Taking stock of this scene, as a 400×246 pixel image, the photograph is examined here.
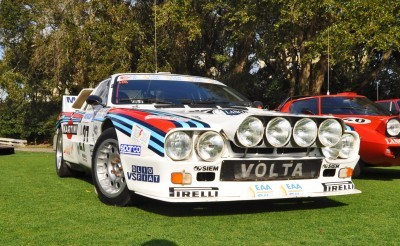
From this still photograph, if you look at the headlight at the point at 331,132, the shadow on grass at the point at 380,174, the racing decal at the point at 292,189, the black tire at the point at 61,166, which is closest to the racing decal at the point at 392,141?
the shadow on grass at the point at 380,174

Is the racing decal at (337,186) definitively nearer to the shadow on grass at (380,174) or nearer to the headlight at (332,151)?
the headlight at (332,151)

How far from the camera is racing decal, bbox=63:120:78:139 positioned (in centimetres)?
651

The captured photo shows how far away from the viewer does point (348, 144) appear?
484cm

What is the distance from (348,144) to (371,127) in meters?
2.45

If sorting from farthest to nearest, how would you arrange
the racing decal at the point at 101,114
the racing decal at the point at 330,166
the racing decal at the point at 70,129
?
the racing decal at the point at 70,129 → the racing decal at the point at 101,114 → the racing decal at the point at 330,166

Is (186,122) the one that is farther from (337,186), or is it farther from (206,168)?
(337,186)

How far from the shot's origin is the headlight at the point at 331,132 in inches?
178

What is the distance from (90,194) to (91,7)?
16.0 metres

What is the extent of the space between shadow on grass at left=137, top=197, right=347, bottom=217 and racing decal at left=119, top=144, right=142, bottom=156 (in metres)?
0.58

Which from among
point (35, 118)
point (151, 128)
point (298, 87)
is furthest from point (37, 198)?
point (35, 118)

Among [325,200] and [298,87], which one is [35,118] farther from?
[325,200]

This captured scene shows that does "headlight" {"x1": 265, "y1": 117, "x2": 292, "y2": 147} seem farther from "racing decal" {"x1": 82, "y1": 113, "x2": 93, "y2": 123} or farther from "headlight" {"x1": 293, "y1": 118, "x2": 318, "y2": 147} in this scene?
"racing decal" {"x1": 82, "y1": 113, "x2": 93, "y2": 123}

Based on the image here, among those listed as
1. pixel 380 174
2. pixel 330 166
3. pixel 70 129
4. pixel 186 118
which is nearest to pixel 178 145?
pixel 186 118

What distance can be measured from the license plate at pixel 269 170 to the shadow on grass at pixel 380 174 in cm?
364
